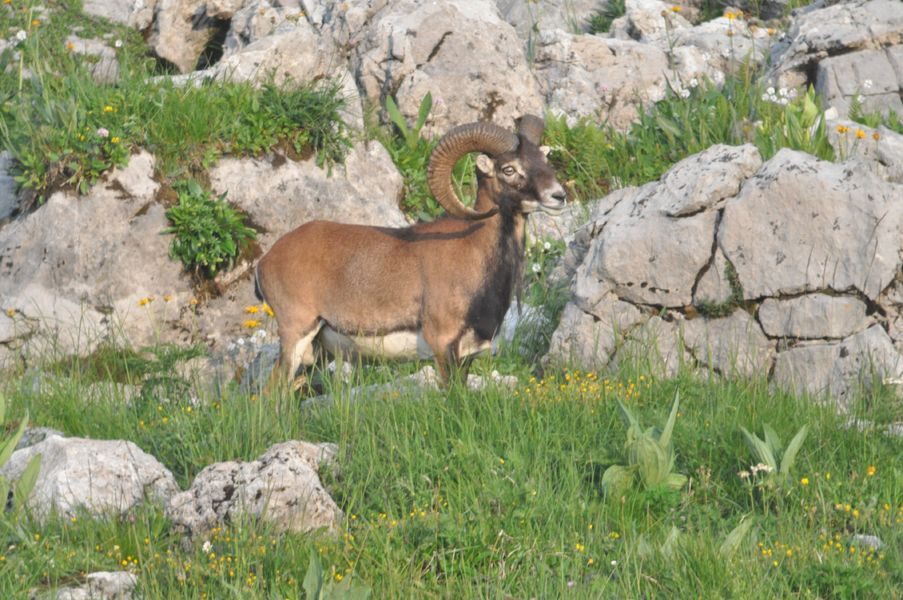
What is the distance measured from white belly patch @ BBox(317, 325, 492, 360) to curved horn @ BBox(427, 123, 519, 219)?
97 cm

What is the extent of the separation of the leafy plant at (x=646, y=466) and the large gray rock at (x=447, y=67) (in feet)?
25.8

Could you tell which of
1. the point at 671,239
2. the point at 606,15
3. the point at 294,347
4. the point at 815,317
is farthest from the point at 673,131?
the point at 606,15

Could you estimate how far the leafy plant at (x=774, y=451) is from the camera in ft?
22.8

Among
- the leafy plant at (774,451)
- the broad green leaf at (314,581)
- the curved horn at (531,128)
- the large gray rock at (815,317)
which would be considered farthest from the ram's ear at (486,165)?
the broad green leaf at (314,581)

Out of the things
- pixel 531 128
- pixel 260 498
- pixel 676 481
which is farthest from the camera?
pixel 531 128

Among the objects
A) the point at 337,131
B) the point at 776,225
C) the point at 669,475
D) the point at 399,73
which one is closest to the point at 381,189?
the point at 337,131

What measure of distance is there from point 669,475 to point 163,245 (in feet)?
21.9

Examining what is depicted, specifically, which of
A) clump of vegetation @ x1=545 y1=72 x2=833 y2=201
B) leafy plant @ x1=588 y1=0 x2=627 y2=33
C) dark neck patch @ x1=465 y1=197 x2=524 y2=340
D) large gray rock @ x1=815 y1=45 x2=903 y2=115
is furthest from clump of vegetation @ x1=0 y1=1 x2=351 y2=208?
leafy plant @ x1=588 y1=0 x2=627 y2=33

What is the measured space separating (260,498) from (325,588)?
115cm

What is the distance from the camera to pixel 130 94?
12477 mm

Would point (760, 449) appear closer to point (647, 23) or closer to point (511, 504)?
point (511, 504)

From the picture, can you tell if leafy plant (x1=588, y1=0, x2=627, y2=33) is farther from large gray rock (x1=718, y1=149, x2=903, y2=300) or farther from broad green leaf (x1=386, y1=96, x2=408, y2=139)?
large gray rock (x1=718, y1=149, x2=903, y2=300)

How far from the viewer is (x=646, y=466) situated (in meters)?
6.93

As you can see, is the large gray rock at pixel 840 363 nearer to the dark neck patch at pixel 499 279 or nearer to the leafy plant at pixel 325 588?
the dark neck patch at pixel 499 279
